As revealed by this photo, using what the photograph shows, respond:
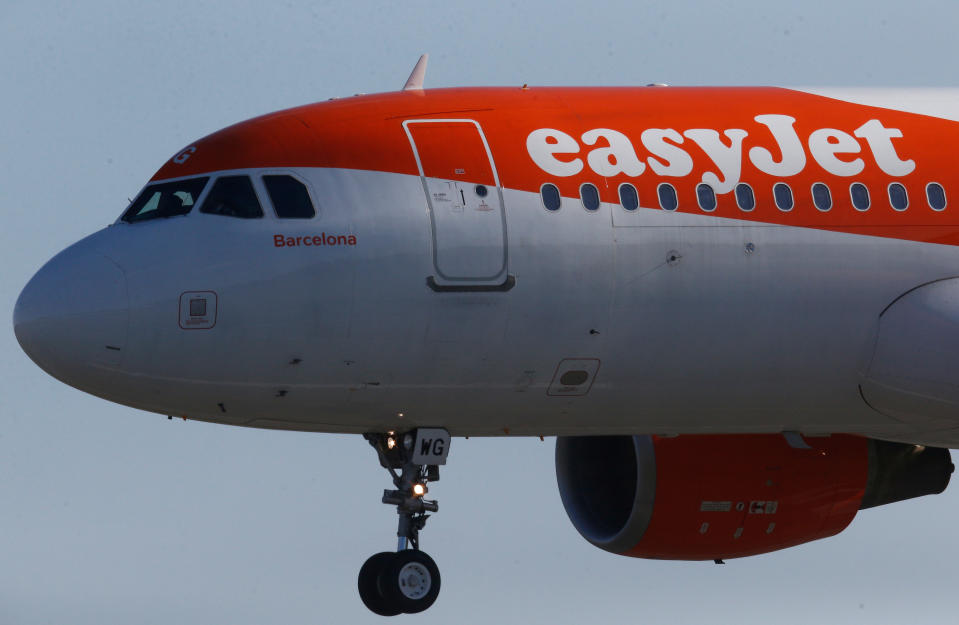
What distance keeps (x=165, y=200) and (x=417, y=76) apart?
3393 millimetres

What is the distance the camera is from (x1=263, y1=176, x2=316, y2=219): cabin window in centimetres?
2114

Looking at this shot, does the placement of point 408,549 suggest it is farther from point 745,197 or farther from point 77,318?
point 745,197

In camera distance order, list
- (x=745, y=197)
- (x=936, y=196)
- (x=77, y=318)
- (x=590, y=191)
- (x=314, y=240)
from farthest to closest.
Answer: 1. (x=936, y=196)
2. (x=745, y=197)
3. (x=590, y=191)
4. (x=314, y=240)
5. (x=77, y=318)

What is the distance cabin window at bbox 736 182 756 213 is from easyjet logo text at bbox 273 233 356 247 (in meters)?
4.24

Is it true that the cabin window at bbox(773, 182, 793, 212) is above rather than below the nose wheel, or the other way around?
above

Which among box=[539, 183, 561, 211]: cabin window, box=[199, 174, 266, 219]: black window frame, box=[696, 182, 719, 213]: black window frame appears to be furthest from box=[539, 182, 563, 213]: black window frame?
box=[199, 174, 266, 219]: black window frame

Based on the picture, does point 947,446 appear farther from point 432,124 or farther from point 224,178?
point 224,178

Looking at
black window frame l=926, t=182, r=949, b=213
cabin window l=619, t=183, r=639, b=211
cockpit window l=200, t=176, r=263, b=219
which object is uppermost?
black window frame l=926, t=182, r=949, b=213

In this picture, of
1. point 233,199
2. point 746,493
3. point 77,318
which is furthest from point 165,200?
point 746,493

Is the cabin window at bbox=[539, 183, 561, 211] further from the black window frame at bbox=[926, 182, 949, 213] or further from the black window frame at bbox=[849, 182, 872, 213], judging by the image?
the black window frame at bbox=[926, 182, 949, 213]

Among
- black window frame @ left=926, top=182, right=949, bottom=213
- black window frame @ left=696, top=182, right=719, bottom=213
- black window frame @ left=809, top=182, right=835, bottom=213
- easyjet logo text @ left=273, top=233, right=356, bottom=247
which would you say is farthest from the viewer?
black window frame @ left=926, top=182, right=949, bottom=213

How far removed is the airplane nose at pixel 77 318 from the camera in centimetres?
2036

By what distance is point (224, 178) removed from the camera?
21531mm

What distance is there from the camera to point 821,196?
22.6 metres
